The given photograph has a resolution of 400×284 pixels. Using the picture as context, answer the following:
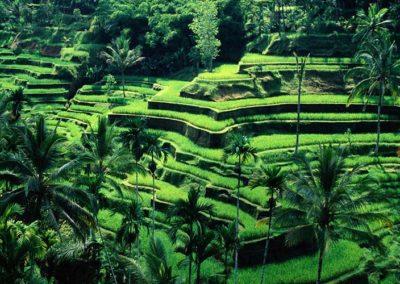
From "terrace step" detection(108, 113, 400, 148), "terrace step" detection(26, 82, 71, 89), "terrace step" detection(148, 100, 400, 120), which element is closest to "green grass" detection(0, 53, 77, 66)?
"terrace step" detection(26, 82, 71, 89)

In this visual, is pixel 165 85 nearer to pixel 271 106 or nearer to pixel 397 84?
pixel 271 106

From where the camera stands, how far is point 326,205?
16656mm

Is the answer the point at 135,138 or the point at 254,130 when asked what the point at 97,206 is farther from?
the point at 254,130

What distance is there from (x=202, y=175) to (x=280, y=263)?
761 cm

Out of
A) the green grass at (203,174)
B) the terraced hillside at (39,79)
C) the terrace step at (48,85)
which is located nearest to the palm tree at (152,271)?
the green grass at (203,174)

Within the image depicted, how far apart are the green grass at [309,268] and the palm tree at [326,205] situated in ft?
18.9

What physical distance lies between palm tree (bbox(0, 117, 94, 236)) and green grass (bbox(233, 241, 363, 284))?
8333 mm

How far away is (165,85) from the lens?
1889 inches

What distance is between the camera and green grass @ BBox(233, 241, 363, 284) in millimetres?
22250

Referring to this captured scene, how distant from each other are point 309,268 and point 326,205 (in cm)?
730

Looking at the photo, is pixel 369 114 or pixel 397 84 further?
pixel 369 114

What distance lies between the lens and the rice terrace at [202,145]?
1739 cm

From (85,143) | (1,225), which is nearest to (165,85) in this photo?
(85,143)

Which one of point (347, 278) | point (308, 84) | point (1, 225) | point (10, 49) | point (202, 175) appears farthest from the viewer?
point (10, 49)
